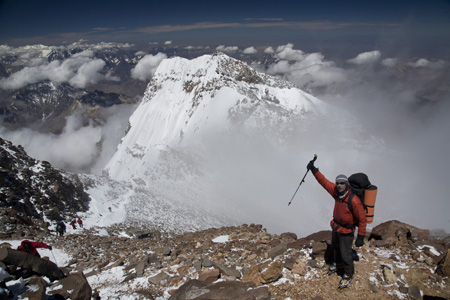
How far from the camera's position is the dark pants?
268 inches

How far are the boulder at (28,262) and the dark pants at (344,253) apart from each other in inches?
339

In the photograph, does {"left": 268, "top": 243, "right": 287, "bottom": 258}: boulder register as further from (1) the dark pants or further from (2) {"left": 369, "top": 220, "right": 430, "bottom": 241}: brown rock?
(2) {"left": 369, "top": 220, "right": 430, "bottom": 241}: brown rock

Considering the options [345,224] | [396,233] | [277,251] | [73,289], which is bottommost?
[277,251]

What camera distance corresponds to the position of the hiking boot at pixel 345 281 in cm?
666

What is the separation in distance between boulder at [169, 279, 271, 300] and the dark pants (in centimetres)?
220

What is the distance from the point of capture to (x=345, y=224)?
22.4ft

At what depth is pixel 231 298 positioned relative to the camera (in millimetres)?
6270

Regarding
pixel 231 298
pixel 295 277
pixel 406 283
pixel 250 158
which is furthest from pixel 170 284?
pixel 250 158

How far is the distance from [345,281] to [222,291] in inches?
126

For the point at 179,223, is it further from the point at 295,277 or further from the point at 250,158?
the point at 250,158

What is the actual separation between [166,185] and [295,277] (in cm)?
3812

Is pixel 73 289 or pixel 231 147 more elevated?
pixel 73 289

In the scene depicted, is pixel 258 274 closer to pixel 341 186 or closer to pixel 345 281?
pixel 345 281

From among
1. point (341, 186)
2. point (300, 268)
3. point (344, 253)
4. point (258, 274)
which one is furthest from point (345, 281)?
point (341, 186)
